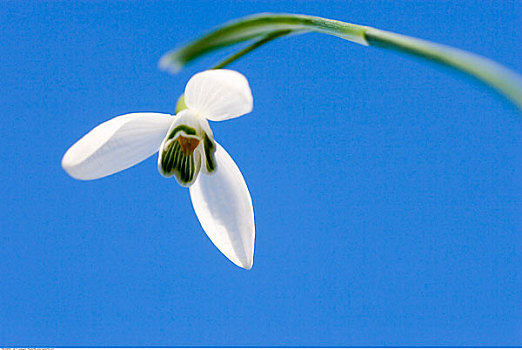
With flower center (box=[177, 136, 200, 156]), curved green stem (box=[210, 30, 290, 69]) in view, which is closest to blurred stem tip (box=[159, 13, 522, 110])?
curved green stem (box=[210, 30, 290, 69])

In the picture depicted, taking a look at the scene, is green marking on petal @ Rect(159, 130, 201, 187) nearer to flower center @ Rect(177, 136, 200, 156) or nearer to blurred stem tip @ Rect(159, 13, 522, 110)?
flower center @ Rect(177, 136, 200, 156)

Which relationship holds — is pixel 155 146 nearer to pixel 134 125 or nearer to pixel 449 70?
pixel 134 125

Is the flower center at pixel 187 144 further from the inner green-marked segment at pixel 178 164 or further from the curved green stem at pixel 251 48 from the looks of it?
the curved green stem at pixel 251 48

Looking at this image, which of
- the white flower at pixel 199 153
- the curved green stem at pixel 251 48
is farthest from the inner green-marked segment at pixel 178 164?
the curved green stem at pixel 251 48

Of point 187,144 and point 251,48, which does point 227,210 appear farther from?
point 251,48

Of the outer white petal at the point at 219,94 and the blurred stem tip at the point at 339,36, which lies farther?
the outer white petal at the point at 219,94

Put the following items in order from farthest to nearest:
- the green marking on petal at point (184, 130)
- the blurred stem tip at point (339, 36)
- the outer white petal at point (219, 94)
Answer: the green marking on petal at point (184, 130), the outer white petal at point (219, 94), the blurred stem tip at point (339, 36)

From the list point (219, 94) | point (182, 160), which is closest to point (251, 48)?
point (219, 94)
